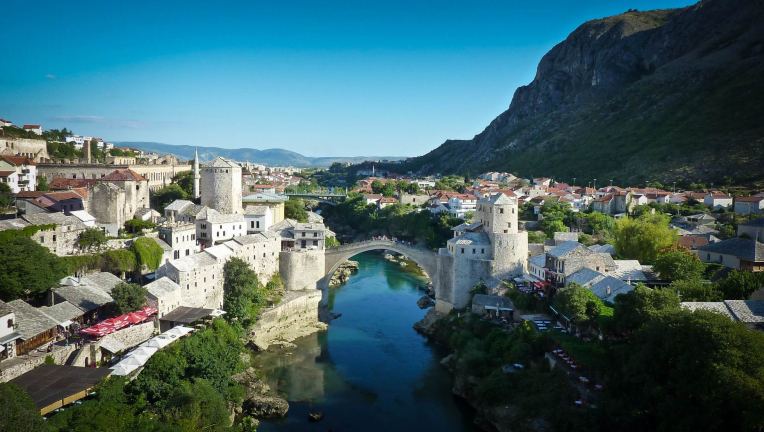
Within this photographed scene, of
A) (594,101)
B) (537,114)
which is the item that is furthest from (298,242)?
(537,114)

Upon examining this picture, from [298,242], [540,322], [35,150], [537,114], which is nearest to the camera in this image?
[540,322]

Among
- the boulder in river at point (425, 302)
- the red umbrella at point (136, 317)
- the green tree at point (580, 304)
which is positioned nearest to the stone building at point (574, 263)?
the green tree at point (580, 304)

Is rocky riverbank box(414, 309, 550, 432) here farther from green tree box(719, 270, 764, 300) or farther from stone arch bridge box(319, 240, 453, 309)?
green tree box(719, 270, 764, 300)

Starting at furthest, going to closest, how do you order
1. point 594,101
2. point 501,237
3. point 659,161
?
point 594,101 → point 659,161 → point 501,237

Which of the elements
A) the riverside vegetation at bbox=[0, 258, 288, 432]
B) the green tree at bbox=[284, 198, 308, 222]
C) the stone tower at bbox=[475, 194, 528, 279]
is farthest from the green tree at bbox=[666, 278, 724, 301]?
the green tree at bbox=[284, 198, 308, 222]

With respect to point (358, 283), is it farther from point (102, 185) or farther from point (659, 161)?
point (659, 161)

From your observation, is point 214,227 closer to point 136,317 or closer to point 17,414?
point 136,317
